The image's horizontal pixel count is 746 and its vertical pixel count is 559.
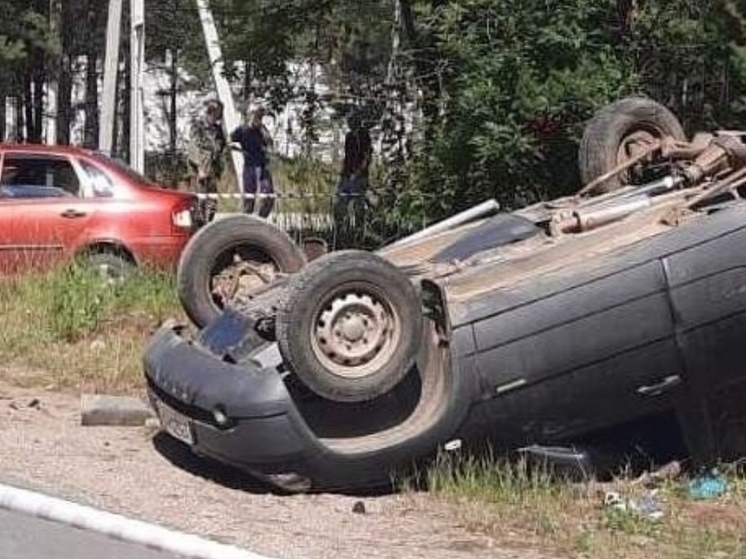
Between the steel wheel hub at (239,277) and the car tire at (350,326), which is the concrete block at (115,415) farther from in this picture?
the car tire at (350,326)

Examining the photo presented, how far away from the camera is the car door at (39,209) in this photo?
1341 centimetres

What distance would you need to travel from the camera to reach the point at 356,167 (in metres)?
16.1

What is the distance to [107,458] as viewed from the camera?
815cm

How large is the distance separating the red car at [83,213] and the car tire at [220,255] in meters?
4.49

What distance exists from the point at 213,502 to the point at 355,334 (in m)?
1.05

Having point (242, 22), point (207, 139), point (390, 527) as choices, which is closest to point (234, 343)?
point (390, 527)

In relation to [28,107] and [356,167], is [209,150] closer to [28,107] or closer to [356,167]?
[356,167]

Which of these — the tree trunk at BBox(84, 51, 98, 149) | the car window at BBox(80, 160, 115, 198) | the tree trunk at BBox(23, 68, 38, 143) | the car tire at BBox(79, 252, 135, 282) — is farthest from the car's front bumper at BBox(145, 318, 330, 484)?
the tree trunk at BBox(84, 51, 98, 149)

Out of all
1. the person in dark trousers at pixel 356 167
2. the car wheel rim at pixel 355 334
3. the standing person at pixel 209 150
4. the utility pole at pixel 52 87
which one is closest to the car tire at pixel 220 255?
the car wheel rim at pixel 355 334

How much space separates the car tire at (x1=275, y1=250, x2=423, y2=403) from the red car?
6507 millimetres

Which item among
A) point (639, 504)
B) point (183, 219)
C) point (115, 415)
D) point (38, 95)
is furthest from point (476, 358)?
point (38, 95)

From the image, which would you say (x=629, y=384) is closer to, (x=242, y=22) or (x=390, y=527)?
(x=390, y=527)

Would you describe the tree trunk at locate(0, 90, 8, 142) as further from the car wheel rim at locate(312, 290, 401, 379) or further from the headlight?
the car wheel rim at locate(312, 290, 401, 379)

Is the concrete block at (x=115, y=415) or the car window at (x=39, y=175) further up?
the car window at (x=39, y=175)
